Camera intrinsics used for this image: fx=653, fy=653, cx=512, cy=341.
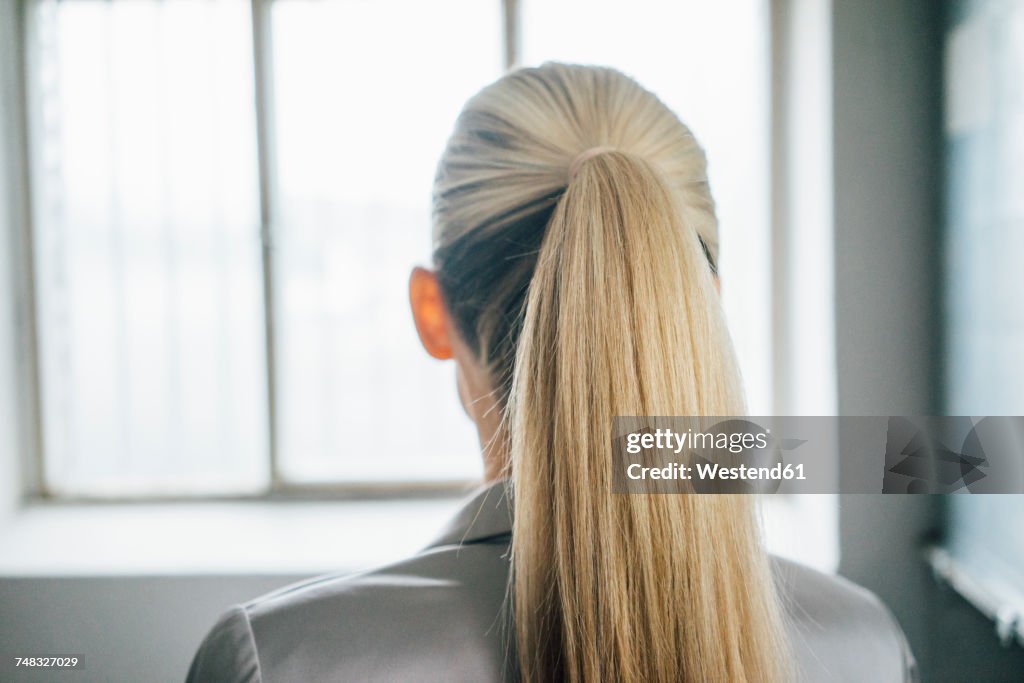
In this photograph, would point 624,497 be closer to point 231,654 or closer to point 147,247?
point 231,654

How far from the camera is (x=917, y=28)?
1.10 meters

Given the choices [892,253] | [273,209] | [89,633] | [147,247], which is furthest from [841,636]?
[147,247]

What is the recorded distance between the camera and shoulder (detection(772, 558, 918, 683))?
383 millimetres

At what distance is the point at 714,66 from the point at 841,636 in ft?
4.04

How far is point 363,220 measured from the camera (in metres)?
1.41

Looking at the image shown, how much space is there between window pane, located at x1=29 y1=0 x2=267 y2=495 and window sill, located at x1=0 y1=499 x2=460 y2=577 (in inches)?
2.9

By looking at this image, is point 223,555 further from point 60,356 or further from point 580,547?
point 580,547

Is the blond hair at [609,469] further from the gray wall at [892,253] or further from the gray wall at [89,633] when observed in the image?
the gray wall at [892,253]

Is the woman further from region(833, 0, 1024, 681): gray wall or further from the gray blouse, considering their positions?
region(833, 0, 1024, 681): gray wall

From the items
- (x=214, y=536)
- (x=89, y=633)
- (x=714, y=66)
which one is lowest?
(x=214, y=536)

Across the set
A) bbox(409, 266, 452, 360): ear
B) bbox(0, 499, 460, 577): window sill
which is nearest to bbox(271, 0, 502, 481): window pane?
bbox(0, 499, 460, 577): window sill

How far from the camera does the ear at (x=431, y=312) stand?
0.47 meters

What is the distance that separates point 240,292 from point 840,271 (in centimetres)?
119

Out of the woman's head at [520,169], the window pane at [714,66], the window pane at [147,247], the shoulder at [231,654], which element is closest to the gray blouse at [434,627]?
the shoulder at [231,654]
